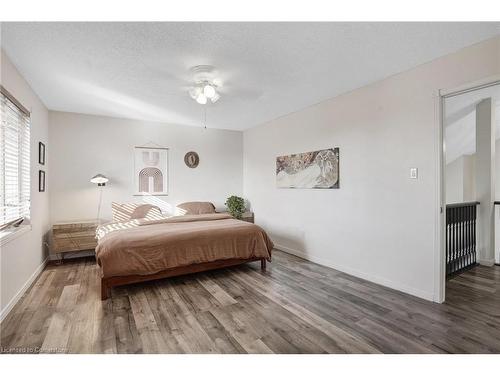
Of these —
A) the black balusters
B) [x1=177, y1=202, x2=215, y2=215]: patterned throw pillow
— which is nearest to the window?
[x1=177, y1=202, x2=215, y2=215]: patterned throw pillow

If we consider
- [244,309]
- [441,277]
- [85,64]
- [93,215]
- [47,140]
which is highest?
[85,64]

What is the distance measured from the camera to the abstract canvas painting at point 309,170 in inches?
139

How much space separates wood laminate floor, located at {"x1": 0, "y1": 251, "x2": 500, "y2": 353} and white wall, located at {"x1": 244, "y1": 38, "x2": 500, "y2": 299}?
0.34 m

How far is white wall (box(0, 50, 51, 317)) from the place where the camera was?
90.1 inches

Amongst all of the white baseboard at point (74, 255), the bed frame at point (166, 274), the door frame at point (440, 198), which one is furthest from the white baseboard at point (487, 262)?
the white baseboard at point (74, 255)

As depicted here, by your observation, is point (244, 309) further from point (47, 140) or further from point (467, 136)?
point (467, 136)

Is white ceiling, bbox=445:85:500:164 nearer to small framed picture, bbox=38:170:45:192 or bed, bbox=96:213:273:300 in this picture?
bed, bbox=96:213:273:300

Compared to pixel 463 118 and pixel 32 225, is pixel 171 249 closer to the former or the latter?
pixel 32 225

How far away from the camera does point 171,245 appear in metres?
2.95

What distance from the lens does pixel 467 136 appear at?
455 cm

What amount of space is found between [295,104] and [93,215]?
3771mm

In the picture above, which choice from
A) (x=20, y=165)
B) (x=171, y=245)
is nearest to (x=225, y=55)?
(x=171, y=245)

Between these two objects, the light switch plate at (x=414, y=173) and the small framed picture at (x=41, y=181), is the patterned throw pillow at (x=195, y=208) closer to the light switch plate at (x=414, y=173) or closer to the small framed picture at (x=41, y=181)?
the small framed picture at (x=41, y=181)
